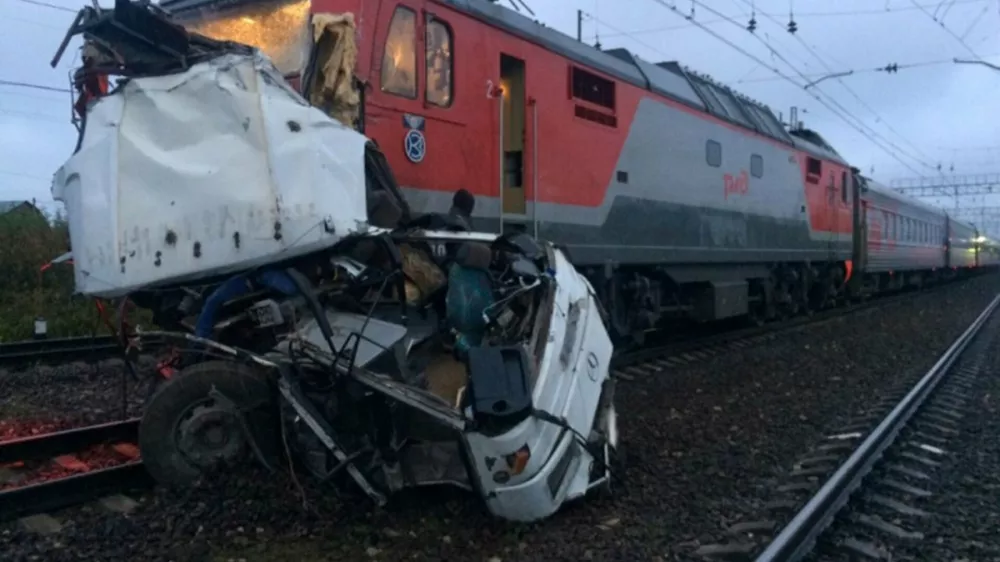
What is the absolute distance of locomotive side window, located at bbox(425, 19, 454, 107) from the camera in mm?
7094

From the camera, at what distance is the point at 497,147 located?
7.89 meters

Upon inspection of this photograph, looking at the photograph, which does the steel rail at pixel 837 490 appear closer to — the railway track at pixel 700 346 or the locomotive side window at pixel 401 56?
the railway track at pixel 700 346

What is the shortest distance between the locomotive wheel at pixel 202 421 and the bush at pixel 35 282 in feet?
28.3

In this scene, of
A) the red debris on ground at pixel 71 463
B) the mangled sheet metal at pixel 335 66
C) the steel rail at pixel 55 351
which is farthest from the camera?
the steel rail at pixel 55 351

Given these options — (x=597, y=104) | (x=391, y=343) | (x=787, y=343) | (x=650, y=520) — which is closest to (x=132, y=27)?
(x=391, y=343)

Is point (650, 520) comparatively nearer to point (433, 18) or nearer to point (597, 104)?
point (433, 18)

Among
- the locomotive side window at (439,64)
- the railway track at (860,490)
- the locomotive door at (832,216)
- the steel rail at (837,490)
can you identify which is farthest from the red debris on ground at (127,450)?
the locomotive door at (832,216)

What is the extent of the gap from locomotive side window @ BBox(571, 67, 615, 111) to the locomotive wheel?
5303mm

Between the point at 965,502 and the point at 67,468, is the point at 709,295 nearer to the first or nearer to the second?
the point at 965,502

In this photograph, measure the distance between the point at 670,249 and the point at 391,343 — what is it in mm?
6547

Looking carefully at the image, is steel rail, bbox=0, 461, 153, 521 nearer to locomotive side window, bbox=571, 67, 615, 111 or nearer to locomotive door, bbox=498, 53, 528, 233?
locomotive door, bbox=498, 53, 528, 233

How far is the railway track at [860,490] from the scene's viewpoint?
4594 mm

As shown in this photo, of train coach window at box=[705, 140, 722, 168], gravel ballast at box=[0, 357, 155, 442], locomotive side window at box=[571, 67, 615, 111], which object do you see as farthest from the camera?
→ train coach window at box=[705, 140, 722, 168]

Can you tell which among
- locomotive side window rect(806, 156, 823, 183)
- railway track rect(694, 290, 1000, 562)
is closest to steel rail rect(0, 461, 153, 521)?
railway track rect(694, 290, 1000, 562)
